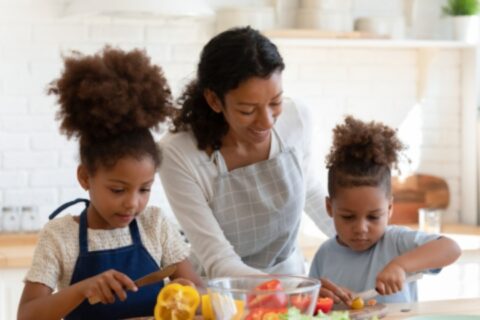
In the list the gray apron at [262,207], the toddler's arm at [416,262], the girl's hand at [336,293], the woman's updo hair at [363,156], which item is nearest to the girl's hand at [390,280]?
the toddler's arm at [416,262]

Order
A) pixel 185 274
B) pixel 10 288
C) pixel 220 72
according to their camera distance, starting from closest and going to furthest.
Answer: pixel 185 274 → pixel 220 72 → pixel 10 288

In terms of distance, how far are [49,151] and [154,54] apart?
59 cm

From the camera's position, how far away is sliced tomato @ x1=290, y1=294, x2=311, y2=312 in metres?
1.82

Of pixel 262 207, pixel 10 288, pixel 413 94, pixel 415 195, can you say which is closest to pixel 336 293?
pixel 262 207

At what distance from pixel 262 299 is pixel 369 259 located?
835mm

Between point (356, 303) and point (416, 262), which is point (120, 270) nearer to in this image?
point (356, 303)

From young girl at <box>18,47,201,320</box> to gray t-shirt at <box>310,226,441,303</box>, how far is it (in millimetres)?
550

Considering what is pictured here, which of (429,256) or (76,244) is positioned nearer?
(76,244)

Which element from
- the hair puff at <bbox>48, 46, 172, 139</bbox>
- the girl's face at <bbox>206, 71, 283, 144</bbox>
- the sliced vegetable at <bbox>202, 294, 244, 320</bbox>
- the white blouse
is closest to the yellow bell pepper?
the sliced vegetable at <bbox>202, 294, 244, 320</bbox>

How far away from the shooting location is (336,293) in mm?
2158

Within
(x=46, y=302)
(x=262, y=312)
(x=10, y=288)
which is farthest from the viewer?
(x=10, y=288)

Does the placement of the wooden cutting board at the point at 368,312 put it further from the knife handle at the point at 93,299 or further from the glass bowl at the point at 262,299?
the knife handle at the point at 93,299

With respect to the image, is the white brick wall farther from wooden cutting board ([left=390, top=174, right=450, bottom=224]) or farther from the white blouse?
the white blouse

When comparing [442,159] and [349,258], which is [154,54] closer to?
[442,159]
